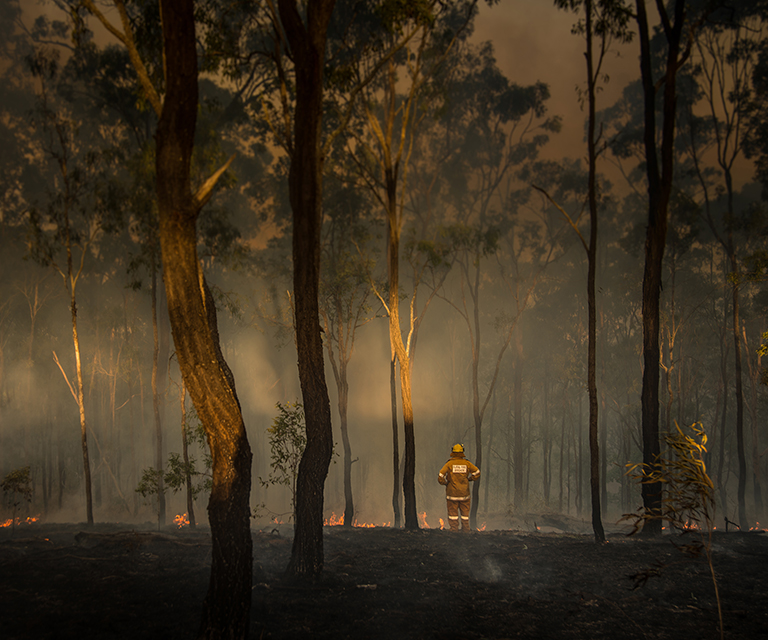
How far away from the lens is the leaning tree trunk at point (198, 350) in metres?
4.16

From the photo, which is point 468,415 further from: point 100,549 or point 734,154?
point 100,549

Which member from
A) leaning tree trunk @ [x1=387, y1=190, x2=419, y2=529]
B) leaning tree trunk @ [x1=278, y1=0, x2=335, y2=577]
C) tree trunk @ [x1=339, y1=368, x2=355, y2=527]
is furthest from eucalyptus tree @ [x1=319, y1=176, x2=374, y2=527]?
leaning tree trunk @ [x1=278, y1=0, x2=335, y2=577]

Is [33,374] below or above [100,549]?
above

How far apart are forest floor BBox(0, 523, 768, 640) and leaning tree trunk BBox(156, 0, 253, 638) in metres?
0.80

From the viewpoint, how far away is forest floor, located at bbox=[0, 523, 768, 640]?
181 inches

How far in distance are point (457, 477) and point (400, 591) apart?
453cm

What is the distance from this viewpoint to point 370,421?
3544 centimetres

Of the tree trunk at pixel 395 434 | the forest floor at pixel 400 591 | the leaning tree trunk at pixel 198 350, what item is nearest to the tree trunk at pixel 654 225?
the forest floor at pixel 400 591

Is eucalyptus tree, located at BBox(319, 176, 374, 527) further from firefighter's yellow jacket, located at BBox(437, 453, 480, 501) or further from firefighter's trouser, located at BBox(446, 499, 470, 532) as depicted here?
firefighter's yellow jacket, located at BBox(437, 453, 480, 501)

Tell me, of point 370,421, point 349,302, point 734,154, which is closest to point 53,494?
point 370,421

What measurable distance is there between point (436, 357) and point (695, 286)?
17770 mm

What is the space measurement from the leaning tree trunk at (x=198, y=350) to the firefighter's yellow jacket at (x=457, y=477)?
21.1ft

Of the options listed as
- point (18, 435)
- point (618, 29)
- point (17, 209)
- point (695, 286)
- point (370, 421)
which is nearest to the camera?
point (618, 29)

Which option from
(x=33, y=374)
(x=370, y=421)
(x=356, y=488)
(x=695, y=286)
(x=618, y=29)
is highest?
(x=618, y=29)
